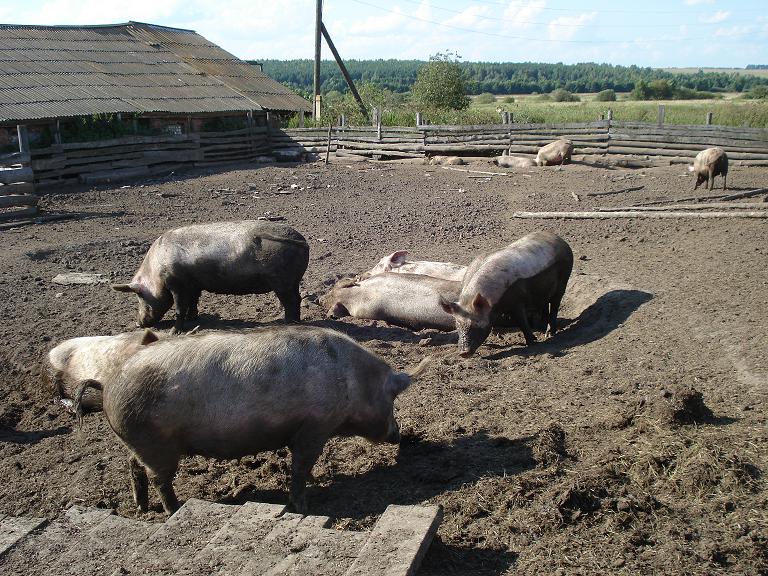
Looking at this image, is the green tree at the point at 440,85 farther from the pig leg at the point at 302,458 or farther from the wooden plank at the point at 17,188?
the pig leg at the point at 302,458

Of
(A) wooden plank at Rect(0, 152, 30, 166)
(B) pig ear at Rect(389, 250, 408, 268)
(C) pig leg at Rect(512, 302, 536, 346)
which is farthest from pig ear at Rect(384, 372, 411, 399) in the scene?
(A) wooden plank at Rect(0, 152, 30, 166)

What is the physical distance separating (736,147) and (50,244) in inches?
666

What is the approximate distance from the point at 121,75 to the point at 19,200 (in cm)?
1208

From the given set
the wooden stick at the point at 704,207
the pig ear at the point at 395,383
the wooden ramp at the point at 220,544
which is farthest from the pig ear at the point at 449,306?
the wooden stick at the point at 704,207

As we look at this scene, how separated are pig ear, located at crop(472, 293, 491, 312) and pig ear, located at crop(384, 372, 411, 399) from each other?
251cm

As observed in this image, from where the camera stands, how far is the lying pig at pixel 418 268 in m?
9.12

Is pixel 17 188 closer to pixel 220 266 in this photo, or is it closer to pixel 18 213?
pixel 18 213

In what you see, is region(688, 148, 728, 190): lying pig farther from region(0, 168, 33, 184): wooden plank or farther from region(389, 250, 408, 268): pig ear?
region(0, 168, 33, 184): wooden plank

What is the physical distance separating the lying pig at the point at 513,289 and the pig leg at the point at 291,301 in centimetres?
164

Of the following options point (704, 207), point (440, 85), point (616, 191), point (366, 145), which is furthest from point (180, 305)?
point (440, 85)

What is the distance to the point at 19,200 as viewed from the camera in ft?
47.5

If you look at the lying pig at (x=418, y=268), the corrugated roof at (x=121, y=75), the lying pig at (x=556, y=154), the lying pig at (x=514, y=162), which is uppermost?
the corrugated roof at (x=121, y=75)

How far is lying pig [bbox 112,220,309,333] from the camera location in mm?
7832

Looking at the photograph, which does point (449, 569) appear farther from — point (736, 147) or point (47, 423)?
point (736, 147)
